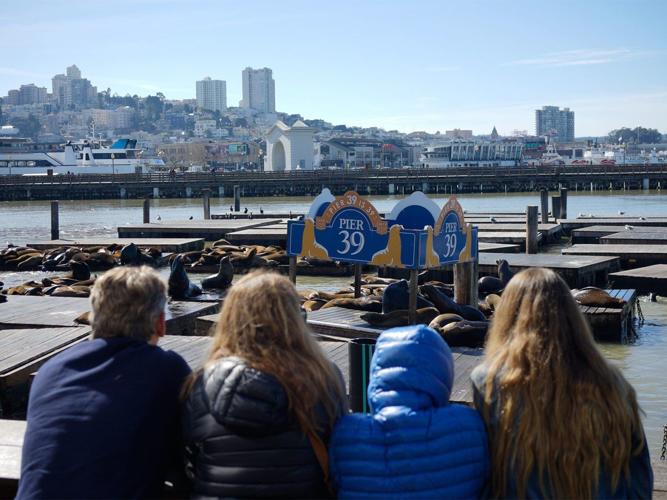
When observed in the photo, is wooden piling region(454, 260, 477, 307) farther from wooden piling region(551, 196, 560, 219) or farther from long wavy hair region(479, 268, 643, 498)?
wooden piling region(551, 196, 560, 219)

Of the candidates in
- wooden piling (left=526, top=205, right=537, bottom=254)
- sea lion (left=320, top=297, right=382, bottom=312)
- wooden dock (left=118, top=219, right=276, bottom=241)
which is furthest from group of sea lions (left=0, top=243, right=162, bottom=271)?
sea lion (left=320, top=297, right=382, bottom=312)

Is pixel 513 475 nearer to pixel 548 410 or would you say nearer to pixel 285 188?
pixel 548 410

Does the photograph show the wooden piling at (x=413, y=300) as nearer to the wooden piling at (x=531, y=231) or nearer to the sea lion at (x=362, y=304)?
the sea lion at (x=362, y=304)

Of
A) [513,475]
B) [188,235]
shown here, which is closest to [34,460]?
[513,475]

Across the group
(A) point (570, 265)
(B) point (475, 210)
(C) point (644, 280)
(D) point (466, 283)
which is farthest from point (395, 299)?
(B) point (475, 210)

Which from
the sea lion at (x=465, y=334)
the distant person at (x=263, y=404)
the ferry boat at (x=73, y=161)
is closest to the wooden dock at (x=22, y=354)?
the sea lion at (x=465, y=334)

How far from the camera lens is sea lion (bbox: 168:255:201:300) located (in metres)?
10.1

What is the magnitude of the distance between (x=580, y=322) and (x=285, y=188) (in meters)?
52.3

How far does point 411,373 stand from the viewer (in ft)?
Answer: 8.08

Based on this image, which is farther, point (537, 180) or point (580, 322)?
point (537, 180)

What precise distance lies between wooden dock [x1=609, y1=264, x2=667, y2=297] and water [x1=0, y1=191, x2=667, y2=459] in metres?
0.38

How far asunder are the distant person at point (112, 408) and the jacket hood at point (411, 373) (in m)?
0.59

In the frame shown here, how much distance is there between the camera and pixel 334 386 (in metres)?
2.54

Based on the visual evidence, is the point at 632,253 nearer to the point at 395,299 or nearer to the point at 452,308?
the point at 452,308
